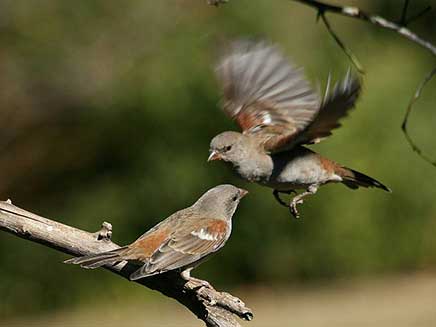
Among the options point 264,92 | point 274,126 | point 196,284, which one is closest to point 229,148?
point 274,126

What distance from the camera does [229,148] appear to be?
6656mm

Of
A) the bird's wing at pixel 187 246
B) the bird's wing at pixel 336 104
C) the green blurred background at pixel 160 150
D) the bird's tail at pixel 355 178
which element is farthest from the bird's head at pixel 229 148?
the green blurred background at pixel 160 150

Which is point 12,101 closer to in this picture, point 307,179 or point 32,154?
point 32,154

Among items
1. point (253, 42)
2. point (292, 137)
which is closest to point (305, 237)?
point (253, 42)

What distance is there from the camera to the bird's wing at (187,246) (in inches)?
221

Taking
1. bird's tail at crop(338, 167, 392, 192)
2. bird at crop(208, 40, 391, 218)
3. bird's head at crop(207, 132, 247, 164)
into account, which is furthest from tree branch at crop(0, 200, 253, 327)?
bird's tail at crop(338, 167, 392, 192)

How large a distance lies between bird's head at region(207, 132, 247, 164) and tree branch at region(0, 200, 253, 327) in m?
1.23

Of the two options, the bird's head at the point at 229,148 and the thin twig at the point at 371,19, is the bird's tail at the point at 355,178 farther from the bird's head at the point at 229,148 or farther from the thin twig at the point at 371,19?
the thin twig at the point at 371,19

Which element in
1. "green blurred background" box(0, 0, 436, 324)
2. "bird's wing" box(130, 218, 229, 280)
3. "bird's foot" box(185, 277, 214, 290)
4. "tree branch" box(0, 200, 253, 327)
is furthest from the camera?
"green blurred background" box(0, 0, 436, 324)

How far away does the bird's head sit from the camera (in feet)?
21.7

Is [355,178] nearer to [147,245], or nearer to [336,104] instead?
[336,104]

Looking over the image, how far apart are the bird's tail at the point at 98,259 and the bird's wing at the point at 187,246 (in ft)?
0.48

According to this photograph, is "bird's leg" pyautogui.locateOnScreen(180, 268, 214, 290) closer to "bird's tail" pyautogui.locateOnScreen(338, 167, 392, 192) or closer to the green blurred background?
"bird's tail" pyautogui.locateOnScreen(338, 167, 392, 192)

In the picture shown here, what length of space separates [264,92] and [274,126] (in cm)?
37
